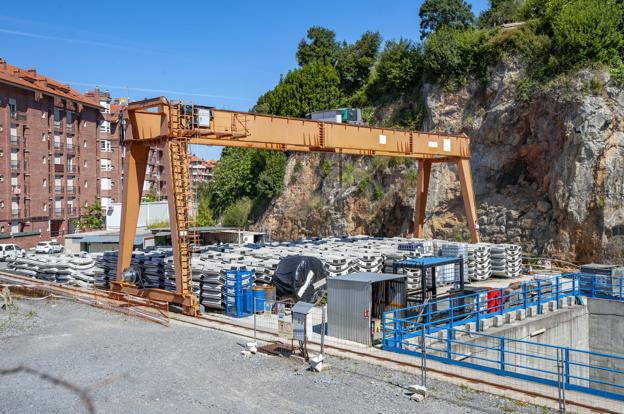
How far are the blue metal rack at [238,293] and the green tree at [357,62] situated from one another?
3844 centimetres

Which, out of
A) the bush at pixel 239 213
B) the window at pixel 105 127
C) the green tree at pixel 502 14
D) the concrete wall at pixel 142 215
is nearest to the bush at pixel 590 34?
the green tree at pixel 502 14

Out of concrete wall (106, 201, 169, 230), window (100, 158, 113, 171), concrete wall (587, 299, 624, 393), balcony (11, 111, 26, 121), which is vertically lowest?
concrete wall (587, 299, 624, 393)

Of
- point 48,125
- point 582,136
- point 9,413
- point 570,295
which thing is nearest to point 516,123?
point 582,136

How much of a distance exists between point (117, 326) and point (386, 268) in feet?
33.8

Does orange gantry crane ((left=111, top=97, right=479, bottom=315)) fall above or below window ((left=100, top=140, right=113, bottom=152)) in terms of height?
below

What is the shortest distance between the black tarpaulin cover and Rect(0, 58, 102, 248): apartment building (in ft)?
121

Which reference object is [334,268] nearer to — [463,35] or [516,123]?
[516,123]

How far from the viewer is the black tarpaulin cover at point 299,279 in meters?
17.5

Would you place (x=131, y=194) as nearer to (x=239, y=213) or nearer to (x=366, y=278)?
(x=366, y=278)

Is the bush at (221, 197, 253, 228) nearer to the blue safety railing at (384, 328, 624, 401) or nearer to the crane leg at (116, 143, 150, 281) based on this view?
the crane leg at (116, 143, 150, 281)

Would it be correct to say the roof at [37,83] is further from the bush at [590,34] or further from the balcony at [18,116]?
the bush at [590,34]

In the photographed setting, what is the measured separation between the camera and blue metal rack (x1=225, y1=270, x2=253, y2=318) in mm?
16766

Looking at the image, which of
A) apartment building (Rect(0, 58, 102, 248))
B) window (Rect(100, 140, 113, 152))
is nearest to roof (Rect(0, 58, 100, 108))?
apartment building (Rect(0, 58, 102, 248))

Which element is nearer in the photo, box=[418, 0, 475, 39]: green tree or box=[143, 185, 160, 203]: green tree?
box=[418, 0, 475, 39]: green tree
